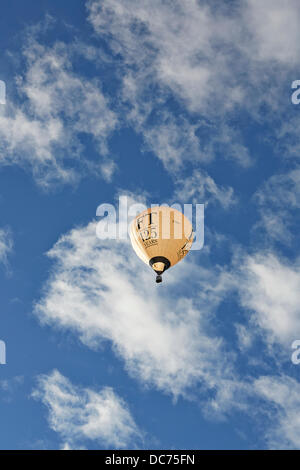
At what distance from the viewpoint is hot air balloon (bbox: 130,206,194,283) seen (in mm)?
38531

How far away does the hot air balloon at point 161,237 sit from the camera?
3853cm

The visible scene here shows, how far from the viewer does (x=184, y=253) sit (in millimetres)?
39906

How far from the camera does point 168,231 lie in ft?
128

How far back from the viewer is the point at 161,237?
38.7 meters
